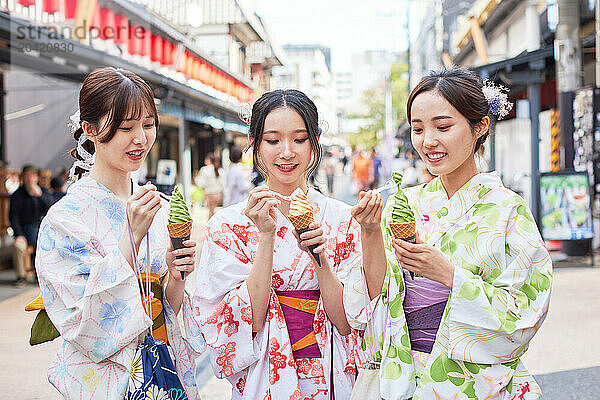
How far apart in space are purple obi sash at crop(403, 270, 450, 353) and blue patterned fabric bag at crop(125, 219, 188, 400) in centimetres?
84

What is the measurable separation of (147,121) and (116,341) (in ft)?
2.58

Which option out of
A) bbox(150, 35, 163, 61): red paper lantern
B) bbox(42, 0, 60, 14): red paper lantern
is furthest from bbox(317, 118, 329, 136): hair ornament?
bbox(150, 35, 163, 61): red paper lantern

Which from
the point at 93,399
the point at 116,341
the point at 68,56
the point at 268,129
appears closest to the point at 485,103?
the point at 268,129

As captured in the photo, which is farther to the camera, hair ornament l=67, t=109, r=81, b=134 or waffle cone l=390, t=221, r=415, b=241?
hair ornament l=67, t=109, r=81, b=134

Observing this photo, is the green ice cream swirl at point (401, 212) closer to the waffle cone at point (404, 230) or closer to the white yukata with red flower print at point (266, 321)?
the waffle cone at point (404, 230)

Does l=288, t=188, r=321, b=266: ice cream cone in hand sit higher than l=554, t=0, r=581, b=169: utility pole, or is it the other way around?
l=554, t=0, r=581, b=169: utility pole

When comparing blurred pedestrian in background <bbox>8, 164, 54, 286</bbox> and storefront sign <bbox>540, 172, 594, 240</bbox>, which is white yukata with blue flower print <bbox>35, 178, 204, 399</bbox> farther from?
storefront sign <bbox>540, 172, 594, 240</bbox>

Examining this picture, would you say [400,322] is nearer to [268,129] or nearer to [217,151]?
[268,129]

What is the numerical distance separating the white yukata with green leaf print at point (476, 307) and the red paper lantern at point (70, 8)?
7.37 m

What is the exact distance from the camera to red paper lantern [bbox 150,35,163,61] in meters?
11.9

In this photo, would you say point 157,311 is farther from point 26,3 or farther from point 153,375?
point 26,3

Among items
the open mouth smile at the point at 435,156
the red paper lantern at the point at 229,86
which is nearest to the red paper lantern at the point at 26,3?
the open mouth smile at the point at 435,156

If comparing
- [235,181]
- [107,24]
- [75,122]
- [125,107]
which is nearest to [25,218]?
[235,181]

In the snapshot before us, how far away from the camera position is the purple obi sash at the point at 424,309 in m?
2.14
